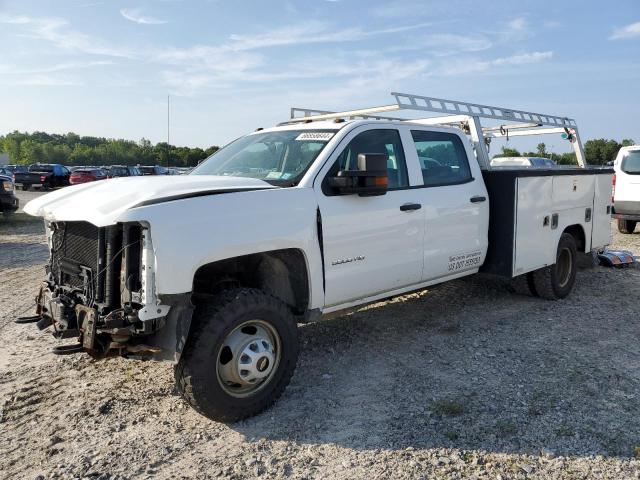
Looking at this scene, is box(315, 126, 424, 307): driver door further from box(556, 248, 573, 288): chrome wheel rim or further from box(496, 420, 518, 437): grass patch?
box(556, 248, 573, 288): chrome wheel rim

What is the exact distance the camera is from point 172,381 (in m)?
4.39

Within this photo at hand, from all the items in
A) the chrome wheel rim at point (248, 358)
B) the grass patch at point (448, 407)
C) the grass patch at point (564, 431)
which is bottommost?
the grass patch at point (564, 431)

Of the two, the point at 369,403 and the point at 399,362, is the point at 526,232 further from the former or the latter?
the point at 369,403

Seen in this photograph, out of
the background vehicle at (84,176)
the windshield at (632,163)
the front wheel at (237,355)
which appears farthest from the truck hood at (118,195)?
the background vehicle at (84,176)

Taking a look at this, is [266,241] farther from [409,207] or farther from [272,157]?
[409,207]

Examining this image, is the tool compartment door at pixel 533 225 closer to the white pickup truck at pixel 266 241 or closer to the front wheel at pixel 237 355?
the white pickup truck at pixel 266 241

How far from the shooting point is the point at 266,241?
3.75 metres

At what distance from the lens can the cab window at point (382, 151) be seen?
4531 millimetres

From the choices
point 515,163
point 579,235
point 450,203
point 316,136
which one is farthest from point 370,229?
point 515,163

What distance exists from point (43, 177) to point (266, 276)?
29.2 m

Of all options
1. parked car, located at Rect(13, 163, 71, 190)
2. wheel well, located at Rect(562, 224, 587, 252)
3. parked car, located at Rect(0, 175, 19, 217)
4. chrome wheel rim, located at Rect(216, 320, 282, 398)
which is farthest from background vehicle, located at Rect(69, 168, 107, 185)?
chrome wheel rim, located at Rect(216, 320, 282, 398)

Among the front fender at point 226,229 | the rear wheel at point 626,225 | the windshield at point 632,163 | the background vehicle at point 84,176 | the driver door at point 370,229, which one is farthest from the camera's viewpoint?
the background vehicle at point 84,176

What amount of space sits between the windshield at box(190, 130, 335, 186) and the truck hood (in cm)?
31

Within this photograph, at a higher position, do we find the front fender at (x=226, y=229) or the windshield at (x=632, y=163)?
the windshield at (x=632, y=163)
